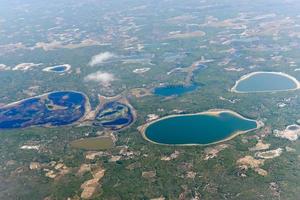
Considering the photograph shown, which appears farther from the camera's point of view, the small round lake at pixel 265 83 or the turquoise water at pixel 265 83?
the turquoise water at pixel 265 83

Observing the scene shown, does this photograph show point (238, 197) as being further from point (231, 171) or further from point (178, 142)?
point (178, 142)

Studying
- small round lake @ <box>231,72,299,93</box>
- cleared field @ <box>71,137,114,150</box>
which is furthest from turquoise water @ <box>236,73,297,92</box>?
cleared field @ <box>71,137,114,150</box>

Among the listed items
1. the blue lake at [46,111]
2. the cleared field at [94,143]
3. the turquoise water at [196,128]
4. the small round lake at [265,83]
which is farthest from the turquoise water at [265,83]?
the blue lake at [46,111]

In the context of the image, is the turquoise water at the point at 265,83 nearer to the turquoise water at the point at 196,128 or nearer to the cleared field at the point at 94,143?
the turquoise water at the point at 196,128

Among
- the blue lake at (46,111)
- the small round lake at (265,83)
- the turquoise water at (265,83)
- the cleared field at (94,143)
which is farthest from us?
the turquoise water at (265,83)

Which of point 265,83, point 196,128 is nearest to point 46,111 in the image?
point 196,128

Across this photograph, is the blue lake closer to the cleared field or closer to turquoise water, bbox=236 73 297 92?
the cleared field

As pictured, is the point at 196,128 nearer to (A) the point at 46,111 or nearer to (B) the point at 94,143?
(B) the point at 94,143
